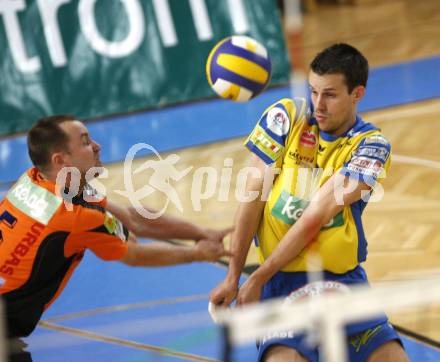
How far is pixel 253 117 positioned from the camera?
417 inches

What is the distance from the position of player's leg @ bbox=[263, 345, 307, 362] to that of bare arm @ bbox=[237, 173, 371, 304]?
306mm

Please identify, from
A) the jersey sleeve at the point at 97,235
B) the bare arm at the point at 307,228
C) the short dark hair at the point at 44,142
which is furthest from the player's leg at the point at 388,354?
the short dark hair at the point at 44,142

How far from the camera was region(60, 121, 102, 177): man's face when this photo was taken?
4891mm

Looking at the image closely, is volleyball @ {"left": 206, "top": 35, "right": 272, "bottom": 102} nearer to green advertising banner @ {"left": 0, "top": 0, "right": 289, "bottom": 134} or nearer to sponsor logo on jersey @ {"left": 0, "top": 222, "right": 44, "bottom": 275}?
sponsor logo on jersey @ {"left": 0, "top": 222, "right": 44, "bottom": 275}

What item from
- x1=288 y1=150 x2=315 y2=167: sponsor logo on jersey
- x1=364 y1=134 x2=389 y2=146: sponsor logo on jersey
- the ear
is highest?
the ear

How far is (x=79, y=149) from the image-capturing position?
16.2 feet

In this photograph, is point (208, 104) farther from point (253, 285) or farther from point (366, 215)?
point (253, 285)

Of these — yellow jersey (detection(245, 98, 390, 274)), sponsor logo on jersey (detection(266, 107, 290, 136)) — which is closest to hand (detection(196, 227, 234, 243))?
yellow jersey (detection(245, 98, 390, 274))

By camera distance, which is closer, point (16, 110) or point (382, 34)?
point (16, 110)

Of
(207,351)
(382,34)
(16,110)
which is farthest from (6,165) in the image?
(382,34)

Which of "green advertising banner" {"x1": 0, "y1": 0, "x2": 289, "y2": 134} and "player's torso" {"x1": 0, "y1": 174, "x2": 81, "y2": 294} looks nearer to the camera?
"player's torso" {"x1": 0, "y1": 174, "x2": 81, "y2": 294}

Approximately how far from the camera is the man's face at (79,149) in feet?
16.0

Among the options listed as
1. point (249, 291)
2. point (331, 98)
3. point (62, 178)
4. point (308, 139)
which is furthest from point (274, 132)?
point (62, 178)

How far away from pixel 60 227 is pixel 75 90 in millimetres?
6534
